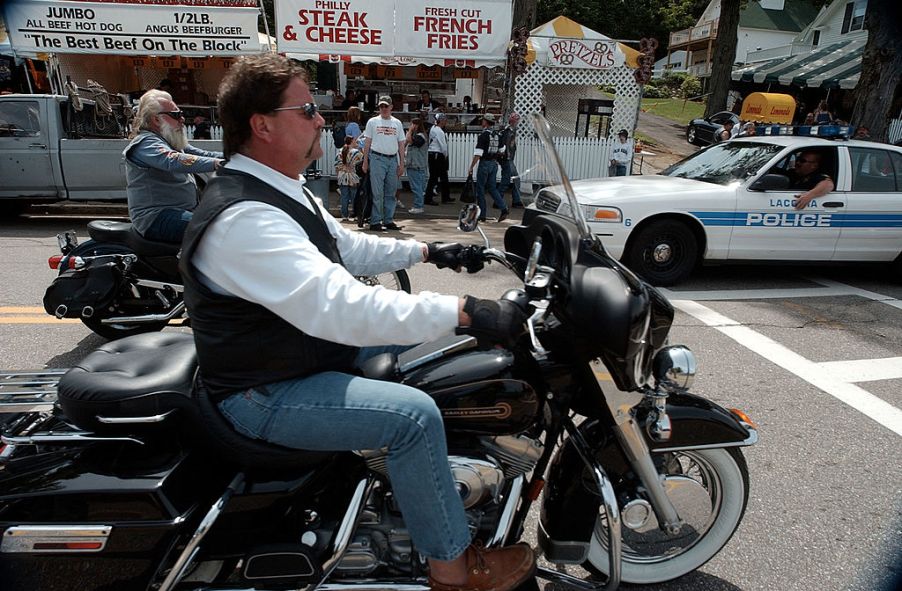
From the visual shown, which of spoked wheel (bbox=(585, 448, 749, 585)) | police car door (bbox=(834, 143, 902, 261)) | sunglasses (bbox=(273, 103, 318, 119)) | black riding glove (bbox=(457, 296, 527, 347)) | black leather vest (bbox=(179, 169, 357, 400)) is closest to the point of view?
black riding glove (bbox=(457, 296, 527, 347))

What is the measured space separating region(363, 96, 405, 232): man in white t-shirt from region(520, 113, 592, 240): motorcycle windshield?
24.9 feet

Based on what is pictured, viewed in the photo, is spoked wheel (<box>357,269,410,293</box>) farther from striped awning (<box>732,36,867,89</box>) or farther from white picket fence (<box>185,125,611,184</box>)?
striped awning (<box>732,36,867,89</box>)

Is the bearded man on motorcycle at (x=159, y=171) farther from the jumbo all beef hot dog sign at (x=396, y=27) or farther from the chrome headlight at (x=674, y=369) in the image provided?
the jumbo all beef hot dog sign at (x=396, y=27)

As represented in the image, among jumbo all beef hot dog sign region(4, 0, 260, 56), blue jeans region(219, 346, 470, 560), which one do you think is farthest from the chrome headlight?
jumbo all beef hot dog sign region(4, 0, 260, 56)

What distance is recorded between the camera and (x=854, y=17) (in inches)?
1417

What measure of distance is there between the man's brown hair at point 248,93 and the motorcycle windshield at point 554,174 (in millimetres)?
868

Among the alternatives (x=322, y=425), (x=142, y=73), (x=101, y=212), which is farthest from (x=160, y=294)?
(x=142, y=73)

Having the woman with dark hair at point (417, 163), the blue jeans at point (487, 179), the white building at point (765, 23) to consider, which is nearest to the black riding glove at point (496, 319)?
the blue jeans at point (487, 179)

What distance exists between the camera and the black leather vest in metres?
1.83

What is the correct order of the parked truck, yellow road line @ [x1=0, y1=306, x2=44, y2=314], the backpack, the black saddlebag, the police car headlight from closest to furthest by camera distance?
1. the black saddlebag
2. yellow road line @ [x1=0, y1=306, x2=44, y2=314]
3. the police car headlight
4. the parked truck
5. the backpack

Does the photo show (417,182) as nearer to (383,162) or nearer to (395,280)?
(383,162)

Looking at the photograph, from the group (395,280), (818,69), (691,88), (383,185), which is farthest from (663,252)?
(691,88)

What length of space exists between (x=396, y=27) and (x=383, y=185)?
499 cm

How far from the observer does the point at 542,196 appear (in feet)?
8.82
